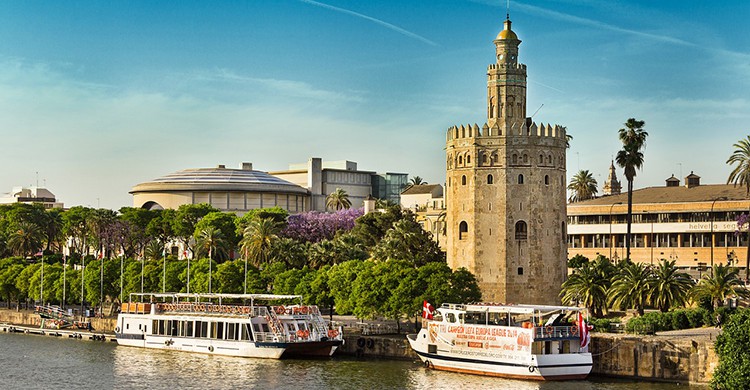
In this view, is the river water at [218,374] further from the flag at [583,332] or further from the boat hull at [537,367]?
the flag at [583,332]

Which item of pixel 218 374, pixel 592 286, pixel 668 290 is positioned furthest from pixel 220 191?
pixel 668 290

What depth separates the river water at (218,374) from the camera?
→ 60281 millimetres

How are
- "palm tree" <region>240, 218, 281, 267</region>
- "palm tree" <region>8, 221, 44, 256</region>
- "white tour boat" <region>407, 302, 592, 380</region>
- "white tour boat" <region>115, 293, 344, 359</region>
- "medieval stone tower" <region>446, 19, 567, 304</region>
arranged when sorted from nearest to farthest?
"white tour boat" <region>407, 302, 592, 380</region> < "white tour boat" <region>115, 293, 344, 359</region> < "medieval stone tower" <region>446, 19, 567, 304</region> < "palm tree" <region>240, 218, 281, 267</region> < "palm tree" <region>8, 221, 44, 256</region>

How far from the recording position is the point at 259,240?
107 metres

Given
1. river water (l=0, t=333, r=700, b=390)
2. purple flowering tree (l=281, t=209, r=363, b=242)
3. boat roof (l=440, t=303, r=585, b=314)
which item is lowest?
river water (l=0, t=333, r=700, b=390)

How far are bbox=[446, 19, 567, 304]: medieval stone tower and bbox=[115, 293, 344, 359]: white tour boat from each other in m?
15.7

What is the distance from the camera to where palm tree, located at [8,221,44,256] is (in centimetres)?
13800

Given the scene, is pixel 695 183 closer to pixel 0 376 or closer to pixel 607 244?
pixel 607 244

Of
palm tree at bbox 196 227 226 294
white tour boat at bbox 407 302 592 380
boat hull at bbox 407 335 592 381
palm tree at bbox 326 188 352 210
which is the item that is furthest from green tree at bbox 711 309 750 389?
palm tree at bbox 326 188 352 210

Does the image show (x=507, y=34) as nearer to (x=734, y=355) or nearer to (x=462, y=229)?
(x=462, y=229)

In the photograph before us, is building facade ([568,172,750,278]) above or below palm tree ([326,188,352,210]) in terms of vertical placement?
below

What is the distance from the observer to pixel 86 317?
97438mm

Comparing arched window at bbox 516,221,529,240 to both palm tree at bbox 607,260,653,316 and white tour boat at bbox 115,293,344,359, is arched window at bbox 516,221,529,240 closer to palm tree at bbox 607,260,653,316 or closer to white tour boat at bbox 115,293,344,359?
palm tree at bbox 607,260,653,316

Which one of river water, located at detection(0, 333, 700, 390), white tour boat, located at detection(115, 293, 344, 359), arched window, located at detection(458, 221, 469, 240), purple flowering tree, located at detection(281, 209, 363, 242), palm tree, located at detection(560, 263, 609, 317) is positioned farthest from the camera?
purple flowering tree, located at detection(281, 209, 363, 242)
